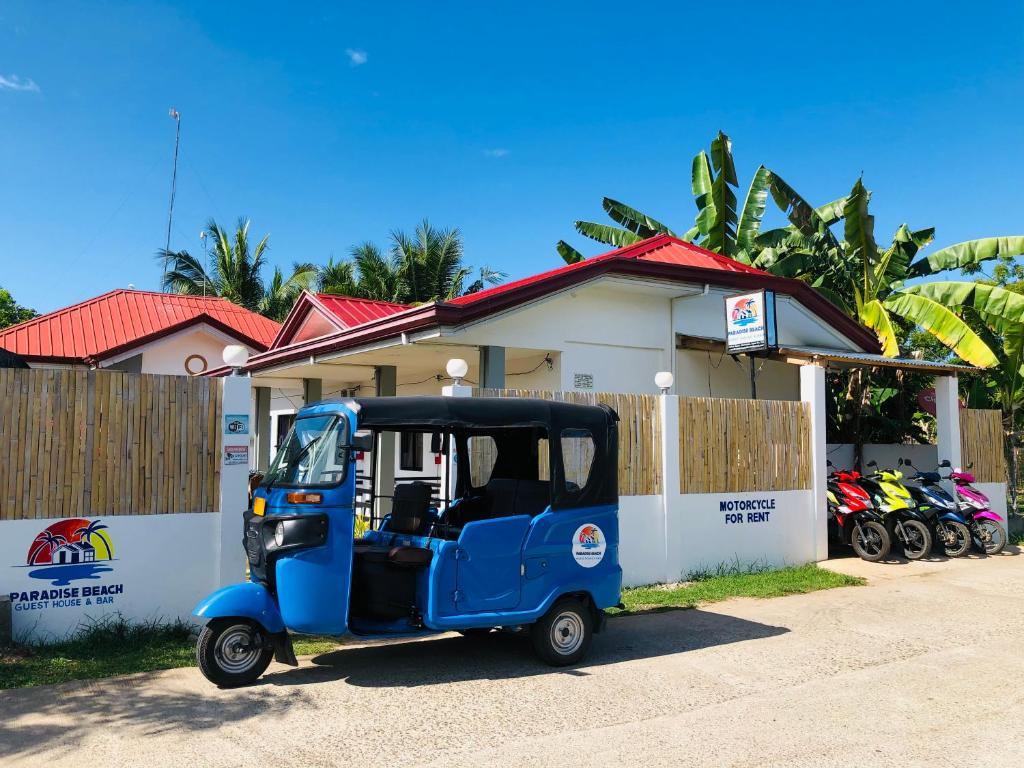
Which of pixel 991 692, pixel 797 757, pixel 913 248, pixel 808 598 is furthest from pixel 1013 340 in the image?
pixel 797 757

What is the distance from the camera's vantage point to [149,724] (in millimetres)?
5129

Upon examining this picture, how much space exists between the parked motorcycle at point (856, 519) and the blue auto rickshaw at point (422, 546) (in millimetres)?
6268

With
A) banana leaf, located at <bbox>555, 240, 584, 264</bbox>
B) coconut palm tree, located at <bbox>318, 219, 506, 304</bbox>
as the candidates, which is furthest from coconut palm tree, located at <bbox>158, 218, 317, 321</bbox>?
banana leaf, located at <bbox>555, 240, 584, 264</bbox>

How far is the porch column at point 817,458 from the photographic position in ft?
38.3

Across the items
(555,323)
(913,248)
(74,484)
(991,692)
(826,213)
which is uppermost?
(826,213)

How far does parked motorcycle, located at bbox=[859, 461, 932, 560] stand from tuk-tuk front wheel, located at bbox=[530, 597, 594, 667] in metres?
6.92

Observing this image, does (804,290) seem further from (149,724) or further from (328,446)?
(149,724)

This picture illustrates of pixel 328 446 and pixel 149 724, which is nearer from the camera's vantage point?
pixel 149 724

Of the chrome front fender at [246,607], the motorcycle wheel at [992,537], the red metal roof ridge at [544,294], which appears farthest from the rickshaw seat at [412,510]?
the motorcycle wheel at [992,537]

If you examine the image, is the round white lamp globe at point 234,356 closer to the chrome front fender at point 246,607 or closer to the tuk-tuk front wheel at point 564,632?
the chrome front fender at point 246,607

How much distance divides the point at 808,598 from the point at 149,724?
702cm

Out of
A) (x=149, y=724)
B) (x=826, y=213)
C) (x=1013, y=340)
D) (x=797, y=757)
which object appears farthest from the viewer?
(x=826, y=213)

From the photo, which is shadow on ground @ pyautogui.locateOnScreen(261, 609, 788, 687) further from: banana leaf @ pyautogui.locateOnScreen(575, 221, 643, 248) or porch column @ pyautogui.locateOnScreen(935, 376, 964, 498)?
banana leaf @ pyautogui.locateOnScreen(575, 221, 643, 248)

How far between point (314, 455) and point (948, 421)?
1151 centimetres
